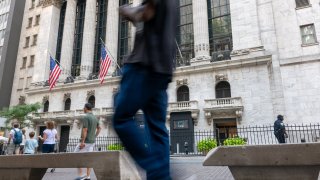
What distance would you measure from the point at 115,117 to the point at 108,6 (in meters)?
35.2

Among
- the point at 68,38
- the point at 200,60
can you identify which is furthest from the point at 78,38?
the point at 200,60

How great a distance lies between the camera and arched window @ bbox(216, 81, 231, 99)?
979 inches

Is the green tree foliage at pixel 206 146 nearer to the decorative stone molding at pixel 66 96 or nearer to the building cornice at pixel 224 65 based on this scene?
the building cornice at pixel 224 65

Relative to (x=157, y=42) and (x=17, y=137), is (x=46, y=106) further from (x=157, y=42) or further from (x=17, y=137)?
(x=157, y=42)

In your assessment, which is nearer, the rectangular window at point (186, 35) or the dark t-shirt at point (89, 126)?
the dark t-shirt at point (89, 126)

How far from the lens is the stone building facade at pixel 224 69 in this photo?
74.5 feet

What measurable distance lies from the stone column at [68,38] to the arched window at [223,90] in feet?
68.5

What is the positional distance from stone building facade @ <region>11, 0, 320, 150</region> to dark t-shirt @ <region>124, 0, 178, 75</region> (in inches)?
695

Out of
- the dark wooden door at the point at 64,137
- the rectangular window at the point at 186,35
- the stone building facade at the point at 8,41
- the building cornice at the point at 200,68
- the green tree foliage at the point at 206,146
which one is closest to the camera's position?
the green tree foliage at the point at 206,146

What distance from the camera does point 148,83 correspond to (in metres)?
1.71

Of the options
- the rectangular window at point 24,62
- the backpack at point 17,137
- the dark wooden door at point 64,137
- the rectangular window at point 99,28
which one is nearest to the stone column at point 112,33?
the rectangular window at point 99,28

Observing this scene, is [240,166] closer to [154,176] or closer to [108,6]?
[154,176]

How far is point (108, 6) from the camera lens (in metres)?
34.3

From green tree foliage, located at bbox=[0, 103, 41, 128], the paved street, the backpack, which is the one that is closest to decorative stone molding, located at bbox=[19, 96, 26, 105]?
green tree foliage, located at bbox=[0, 103, 41, 128]
